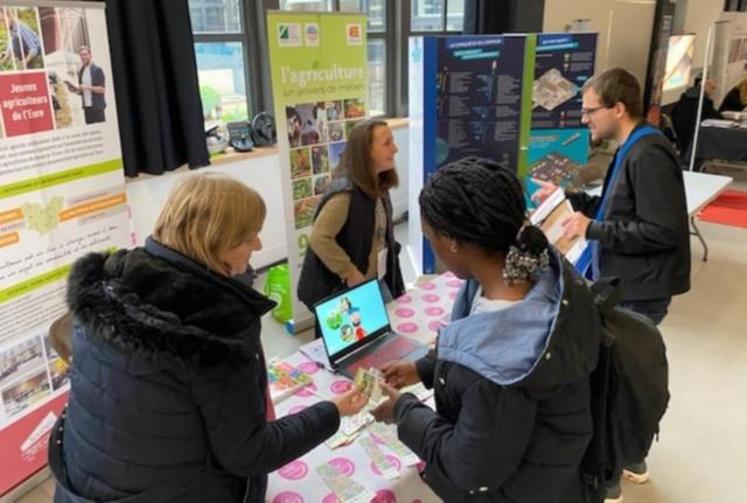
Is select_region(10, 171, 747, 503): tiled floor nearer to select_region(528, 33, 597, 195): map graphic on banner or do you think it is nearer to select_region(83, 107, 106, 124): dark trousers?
select_region(528, 33, 597, 195): map graphic on banner

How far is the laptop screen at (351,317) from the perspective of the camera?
177cm

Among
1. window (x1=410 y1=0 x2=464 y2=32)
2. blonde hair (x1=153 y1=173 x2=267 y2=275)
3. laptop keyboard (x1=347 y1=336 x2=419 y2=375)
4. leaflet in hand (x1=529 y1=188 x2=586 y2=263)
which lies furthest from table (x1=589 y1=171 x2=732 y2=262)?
blonde hair (x1=153 y1=173 x2=267 y2=275)

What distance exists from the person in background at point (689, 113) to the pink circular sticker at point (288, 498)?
7.34 m

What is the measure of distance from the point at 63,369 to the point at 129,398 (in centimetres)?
158

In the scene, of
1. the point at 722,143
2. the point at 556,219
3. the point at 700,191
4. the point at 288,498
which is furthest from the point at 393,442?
the point at 722,143

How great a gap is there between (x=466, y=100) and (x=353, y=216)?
1698 millimetres

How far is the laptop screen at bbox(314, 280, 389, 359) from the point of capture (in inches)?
69.8

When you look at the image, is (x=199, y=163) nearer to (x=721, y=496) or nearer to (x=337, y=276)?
(x=337, y=276)

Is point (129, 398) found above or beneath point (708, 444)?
above

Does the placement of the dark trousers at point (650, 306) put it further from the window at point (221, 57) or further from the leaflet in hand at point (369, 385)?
the window at point (221, 57)

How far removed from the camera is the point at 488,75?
362 cm

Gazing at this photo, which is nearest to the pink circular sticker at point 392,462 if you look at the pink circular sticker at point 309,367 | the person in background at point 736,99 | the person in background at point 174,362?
the person in background at point 174,362

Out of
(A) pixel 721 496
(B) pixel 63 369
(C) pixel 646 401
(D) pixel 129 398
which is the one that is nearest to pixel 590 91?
(C) pixel 646 401

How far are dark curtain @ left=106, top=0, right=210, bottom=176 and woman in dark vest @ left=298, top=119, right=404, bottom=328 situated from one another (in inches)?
58.5
